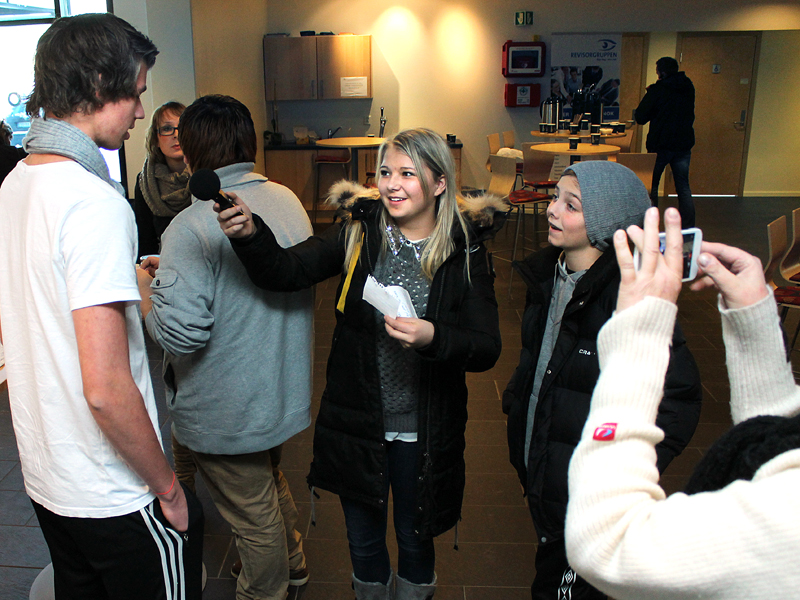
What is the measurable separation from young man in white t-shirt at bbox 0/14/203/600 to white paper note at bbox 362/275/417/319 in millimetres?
530

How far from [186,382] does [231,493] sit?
38 centimetres

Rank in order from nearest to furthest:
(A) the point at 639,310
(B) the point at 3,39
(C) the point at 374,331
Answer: (A) the point at 639,310, (C) the point at 374,331, (B) the point at 3,39

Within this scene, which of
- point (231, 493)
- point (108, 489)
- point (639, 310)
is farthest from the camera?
point (231, 493)

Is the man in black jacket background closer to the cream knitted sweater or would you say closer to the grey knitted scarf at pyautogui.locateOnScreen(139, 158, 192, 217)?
the grey knitted scarf at pyautogui.locateOnScreen(139, 158, 192, 217)

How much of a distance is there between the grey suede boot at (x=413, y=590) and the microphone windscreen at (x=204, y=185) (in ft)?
4.21

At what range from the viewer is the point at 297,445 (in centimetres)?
329

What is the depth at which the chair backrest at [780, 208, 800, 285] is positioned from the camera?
13.9 ft

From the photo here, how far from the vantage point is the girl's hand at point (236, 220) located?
158cm

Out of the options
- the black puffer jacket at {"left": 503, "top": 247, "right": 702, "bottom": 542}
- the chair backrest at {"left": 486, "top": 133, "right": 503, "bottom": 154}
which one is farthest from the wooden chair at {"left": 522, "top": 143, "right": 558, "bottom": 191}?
the black puffer jacket at {"left": 503, "top": 247, "right": 702, "bottom": 542}

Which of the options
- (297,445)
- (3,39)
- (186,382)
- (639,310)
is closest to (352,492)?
(186,382)

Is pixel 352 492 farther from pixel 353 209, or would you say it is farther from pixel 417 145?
pixel 417 145

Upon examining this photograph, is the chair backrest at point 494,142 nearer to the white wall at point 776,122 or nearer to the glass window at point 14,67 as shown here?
the white wall at point 776,122

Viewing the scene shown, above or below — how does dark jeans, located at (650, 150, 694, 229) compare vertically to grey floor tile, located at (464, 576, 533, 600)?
above

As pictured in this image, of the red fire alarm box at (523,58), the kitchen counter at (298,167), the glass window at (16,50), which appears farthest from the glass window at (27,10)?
the red fire alarm box at (523,58)
